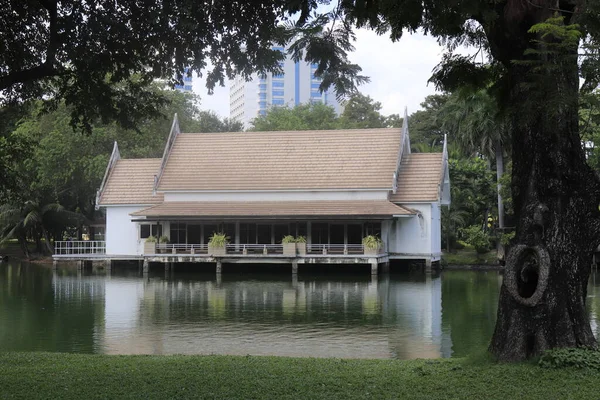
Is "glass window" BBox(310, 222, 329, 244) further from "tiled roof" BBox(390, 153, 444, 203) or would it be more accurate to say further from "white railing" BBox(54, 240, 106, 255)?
"white railing" BBox(54, 240, 106, 255)

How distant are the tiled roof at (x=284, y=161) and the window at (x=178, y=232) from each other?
178 centimetres

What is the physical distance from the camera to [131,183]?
3894 centimetres

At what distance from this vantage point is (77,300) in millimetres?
22766

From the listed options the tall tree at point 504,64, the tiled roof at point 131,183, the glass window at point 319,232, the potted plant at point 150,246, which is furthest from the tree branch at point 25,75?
the tiled roof at point 131,183

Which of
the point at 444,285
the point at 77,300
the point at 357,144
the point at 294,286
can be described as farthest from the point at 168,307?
the point at 357,144

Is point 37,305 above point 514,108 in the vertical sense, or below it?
below

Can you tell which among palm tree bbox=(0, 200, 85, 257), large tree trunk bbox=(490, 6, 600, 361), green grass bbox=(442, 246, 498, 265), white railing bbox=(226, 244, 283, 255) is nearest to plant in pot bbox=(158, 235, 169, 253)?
white railing bbox=(226, 244, 283, 255)

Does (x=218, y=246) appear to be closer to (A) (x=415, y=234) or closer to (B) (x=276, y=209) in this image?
(B) (x=276, y=209)

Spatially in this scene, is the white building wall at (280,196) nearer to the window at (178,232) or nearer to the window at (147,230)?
the window at (178,232)

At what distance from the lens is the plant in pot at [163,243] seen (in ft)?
115

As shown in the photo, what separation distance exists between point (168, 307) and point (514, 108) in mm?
13910

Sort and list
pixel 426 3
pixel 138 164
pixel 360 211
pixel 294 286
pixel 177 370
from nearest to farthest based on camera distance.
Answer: pixel 426 3 < pixel 177 370 < pixel 294 286 < pixel 360 211 < pixel 138 164

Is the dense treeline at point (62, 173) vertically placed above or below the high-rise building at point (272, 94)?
below

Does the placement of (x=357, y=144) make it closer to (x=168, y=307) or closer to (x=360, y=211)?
(x=360, y=211)
